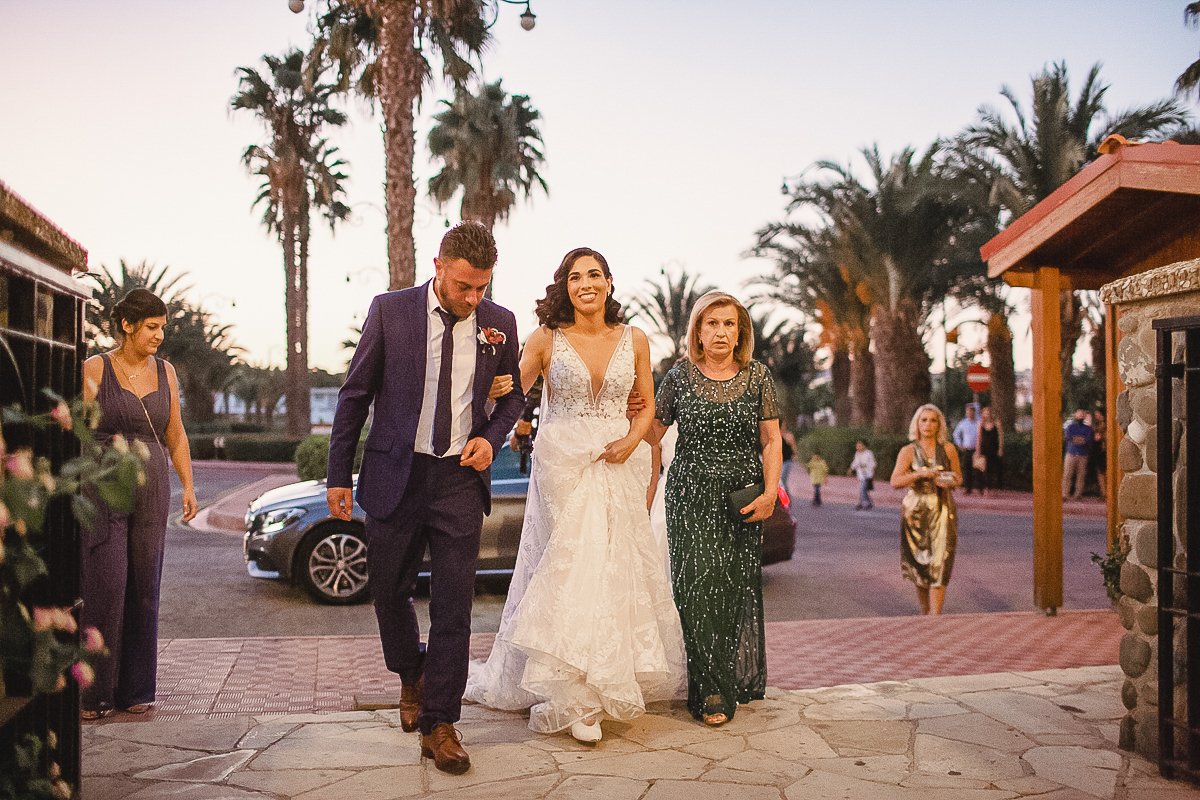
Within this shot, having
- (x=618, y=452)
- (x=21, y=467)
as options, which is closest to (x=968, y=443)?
(x=618, y=452)

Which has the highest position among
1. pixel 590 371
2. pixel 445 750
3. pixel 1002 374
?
pixel 1002 374

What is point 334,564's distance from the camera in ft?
29.4

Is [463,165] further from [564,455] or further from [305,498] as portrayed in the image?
[564,455]

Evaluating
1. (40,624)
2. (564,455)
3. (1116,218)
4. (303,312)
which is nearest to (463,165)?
(303,312)

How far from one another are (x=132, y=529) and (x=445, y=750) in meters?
1.97

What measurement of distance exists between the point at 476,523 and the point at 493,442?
0.34 m

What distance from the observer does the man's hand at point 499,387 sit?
4602 mm

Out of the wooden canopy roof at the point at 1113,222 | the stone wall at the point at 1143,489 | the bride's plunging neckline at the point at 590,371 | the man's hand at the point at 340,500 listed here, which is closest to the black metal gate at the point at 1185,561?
the stone wall at the point at 1143,489

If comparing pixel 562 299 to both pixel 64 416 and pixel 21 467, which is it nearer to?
pixel 64 416

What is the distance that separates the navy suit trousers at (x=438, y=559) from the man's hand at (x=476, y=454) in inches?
3.2

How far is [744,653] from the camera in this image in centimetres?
517

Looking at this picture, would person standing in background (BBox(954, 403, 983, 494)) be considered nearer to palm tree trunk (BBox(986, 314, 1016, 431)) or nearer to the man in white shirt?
the man in white shirt

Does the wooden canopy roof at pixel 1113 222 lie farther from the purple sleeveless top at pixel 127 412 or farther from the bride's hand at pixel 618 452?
the purple sleeveless top at pixel 127 412

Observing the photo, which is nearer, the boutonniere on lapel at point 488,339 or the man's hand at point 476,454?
the man's hand at point 476,454
